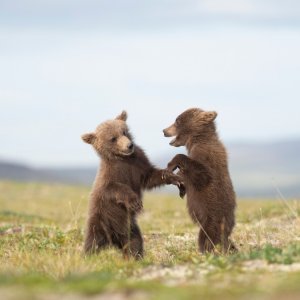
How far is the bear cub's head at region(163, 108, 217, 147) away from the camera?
1129cm

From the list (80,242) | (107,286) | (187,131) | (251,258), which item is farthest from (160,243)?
(107,286)

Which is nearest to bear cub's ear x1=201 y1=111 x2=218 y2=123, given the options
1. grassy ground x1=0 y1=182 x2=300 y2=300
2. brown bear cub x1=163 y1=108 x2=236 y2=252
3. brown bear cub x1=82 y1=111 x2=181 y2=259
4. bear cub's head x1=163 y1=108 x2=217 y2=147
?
bear cub's head x1=163 y1=108 x2=217 y2=147

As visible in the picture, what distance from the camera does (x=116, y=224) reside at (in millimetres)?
10531

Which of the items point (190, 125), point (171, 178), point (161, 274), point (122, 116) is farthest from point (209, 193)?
point (161, 274)

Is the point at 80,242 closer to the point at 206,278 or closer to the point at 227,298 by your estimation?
the point at 206,278

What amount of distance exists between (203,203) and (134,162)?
3.81 ft

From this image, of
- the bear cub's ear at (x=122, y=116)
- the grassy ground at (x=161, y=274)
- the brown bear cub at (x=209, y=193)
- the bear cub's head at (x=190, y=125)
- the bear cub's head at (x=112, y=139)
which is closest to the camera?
the grassy ground at (x=161, y=274)

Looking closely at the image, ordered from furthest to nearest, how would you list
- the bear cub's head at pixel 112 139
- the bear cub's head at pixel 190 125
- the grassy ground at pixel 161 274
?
the bear cub's head at pixel 190 125 < the bear cub's head at pixel 112 139 < the grassy ground at pixel 161 274

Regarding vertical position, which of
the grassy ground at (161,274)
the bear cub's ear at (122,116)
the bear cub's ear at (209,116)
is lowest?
the grassy ground at (161,274)

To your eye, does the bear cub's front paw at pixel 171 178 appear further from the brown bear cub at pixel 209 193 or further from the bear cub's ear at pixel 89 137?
the bear cub's ear at pixel 89 137

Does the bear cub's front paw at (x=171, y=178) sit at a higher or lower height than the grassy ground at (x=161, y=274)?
higher

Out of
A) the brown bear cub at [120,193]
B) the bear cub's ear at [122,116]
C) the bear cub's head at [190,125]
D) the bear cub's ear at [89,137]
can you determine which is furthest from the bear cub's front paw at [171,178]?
the bear cub's ear at [122,116]

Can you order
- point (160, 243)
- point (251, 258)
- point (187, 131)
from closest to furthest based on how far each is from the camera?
point (251, 258)
point (187, 131)
point (160, 243)

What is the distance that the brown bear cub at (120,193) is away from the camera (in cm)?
1045
